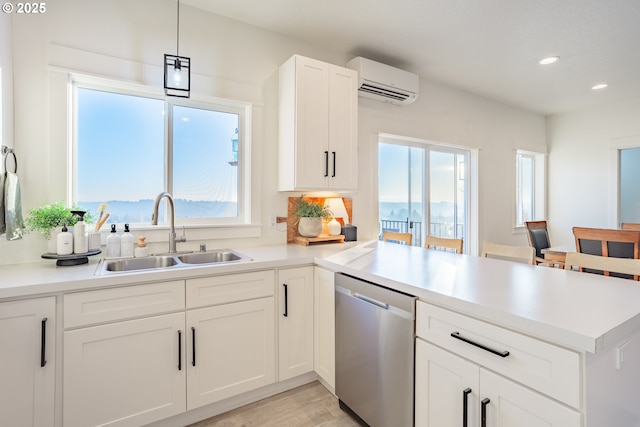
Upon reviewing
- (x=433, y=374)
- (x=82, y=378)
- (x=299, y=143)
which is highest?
(x=299, y=143)

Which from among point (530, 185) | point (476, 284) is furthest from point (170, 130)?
point (530, 185)

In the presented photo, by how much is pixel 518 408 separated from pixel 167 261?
6.50 ft

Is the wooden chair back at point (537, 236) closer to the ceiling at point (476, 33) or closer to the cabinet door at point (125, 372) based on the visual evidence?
the ceiling at point (476, 33)

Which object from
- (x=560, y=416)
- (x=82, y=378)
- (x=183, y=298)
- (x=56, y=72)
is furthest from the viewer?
(x=56, y=72)

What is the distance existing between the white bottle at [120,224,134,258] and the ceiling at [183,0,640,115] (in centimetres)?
170

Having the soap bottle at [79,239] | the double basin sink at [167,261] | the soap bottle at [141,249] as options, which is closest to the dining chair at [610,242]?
the double basin sink at [167,261]

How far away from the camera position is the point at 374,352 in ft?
5.33

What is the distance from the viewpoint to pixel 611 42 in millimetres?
2795

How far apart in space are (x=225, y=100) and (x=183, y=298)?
1.53 m

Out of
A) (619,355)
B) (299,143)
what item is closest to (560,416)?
(619,355)

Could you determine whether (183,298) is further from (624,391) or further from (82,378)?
(624,391)

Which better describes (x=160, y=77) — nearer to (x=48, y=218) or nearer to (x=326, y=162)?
(x=48, y=218)

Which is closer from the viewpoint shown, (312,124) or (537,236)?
(312,124)

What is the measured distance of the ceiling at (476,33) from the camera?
231 centimetres
